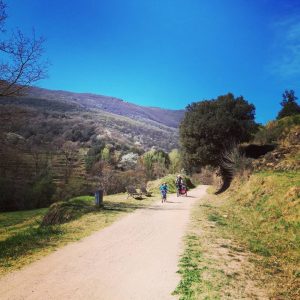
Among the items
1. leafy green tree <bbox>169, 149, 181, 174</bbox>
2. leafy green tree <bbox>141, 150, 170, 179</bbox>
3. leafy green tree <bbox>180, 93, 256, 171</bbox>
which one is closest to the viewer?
leafy green tree <bbox>180, 93, 256, 171</bbox>

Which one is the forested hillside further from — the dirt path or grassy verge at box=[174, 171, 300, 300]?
grassy verge at box=[174, 171, 300, 300]

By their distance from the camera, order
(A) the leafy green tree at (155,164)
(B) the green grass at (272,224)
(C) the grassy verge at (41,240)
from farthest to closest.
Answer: (A) the leafy green tree at (155,164)
(C) the grassy verge at (41,240)
(B) the green grass at (272,224)

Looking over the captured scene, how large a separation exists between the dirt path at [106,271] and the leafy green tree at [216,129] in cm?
1661

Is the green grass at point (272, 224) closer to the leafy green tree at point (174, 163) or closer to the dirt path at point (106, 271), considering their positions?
the dirt path at point (106, 271)

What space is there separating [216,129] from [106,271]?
21.5 meters

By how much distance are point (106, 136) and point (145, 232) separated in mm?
115225

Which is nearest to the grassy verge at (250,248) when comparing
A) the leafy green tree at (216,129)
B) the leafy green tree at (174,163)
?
the leafy green tree at (216,129)

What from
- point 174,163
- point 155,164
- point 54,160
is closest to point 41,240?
point 155,164

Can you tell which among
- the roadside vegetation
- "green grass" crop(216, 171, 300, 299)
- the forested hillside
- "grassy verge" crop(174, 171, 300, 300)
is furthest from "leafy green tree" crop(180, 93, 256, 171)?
the forested hillside

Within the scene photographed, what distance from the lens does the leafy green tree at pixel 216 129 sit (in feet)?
92.2

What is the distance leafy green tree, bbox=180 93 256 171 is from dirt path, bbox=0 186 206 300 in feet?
54.5

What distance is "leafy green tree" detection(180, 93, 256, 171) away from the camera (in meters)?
28.1

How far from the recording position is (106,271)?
26.7 feet

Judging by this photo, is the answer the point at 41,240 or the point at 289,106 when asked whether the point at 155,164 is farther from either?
the point at 41,240
